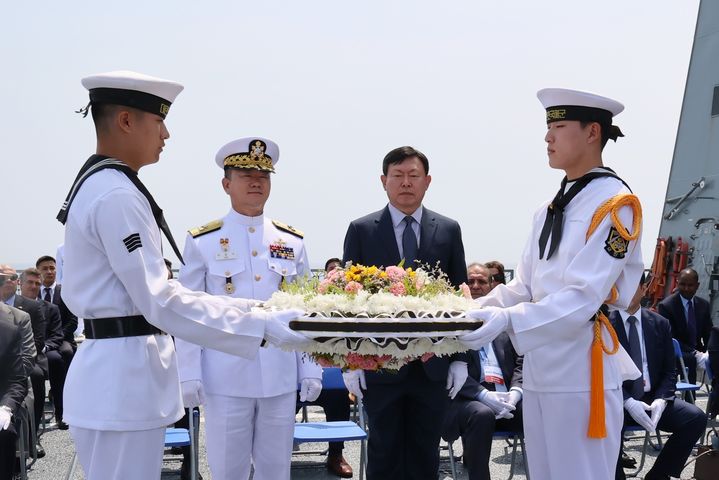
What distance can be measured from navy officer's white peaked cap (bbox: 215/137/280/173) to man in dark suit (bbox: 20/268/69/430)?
4.97m

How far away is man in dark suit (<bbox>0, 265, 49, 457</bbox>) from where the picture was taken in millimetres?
7965

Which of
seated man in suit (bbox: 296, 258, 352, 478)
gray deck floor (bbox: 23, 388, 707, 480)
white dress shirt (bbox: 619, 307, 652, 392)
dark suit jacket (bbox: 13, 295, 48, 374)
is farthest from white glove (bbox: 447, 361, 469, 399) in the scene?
dark suit jacket (bbox: 13, 295, 48, 374)

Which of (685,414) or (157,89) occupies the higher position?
(157,89)

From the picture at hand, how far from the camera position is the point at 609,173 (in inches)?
151

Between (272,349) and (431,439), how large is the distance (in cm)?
101

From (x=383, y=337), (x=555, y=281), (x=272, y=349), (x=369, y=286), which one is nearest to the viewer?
(x=383, y=337)

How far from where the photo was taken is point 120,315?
320cm

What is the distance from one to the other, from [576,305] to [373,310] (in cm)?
93

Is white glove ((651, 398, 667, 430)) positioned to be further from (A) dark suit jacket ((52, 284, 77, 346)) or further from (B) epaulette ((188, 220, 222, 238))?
(A) dark suit jacket ((52, 284, 77, 346))

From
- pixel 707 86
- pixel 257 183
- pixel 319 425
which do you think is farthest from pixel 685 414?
pixel 707 86

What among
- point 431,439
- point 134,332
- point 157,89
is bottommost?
point 431,439

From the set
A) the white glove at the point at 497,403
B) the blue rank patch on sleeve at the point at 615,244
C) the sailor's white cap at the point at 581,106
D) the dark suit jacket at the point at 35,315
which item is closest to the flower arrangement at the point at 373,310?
the blue rank patch on sleeve at the point at 615,244

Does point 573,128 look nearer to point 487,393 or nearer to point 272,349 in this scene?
point 272,349

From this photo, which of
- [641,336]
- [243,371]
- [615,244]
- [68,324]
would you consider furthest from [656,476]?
[68,324]
